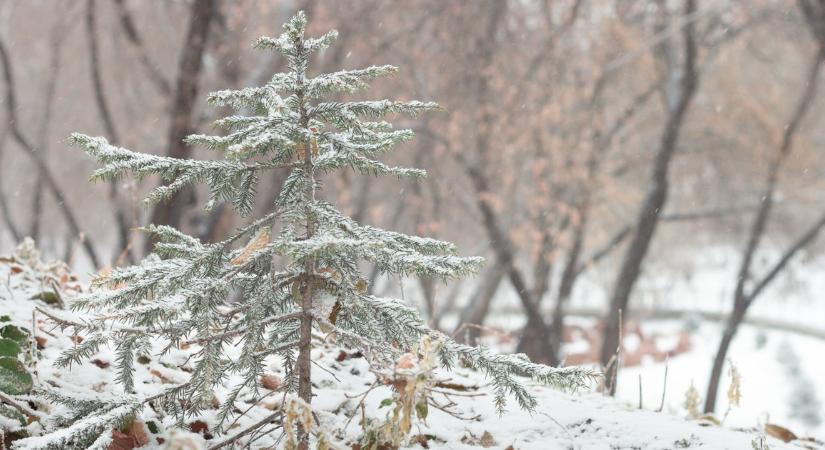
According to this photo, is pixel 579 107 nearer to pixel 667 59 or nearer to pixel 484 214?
pixel 667 59

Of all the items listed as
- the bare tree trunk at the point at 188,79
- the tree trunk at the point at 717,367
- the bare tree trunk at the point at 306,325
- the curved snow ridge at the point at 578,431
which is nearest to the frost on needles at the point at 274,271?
the bare tree trunk at the point at 306,325

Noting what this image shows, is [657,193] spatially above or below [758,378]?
above

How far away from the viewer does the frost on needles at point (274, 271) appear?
1.68 meters

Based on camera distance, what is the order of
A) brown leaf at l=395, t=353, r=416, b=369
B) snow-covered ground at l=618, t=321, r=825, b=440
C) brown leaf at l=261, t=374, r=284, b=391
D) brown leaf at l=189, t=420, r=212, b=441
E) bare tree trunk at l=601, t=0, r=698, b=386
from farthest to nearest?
snow-covered ground at l=618, t=321, r=825, b=440
bare tree trunk at l=601, t=0, r=698, b=386
brown leaf at l=261, t=374, r=284, b=391
brown leaf at l=189, t=420, r=212, b=441
brown leaf at l=395, t=353, r=416, b=369

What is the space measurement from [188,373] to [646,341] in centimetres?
1049

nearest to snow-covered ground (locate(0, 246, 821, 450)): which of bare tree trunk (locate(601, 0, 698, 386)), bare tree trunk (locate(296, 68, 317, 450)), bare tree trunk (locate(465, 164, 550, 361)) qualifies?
bare tree trunk (locate(296, 68, 317, 450))

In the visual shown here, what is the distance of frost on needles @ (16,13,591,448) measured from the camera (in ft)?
5.52

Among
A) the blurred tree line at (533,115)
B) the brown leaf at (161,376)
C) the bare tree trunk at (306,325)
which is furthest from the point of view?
the blurred tree line at (533,115)

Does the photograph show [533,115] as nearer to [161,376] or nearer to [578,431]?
[578,431]

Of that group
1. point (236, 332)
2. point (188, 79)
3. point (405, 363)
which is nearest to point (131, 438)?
point (236, 332)

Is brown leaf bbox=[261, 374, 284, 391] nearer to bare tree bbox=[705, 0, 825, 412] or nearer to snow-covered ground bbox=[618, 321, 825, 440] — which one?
bare tree bbox=[705, 0, 825, 412]

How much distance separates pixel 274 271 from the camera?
179 centimetres

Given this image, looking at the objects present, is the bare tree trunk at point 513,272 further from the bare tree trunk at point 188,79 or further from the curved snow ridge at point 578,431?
the curved snow ridge at point 578,431

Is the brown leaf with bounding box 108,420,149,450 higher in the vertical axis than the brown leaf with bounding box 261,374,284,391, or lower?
lower
